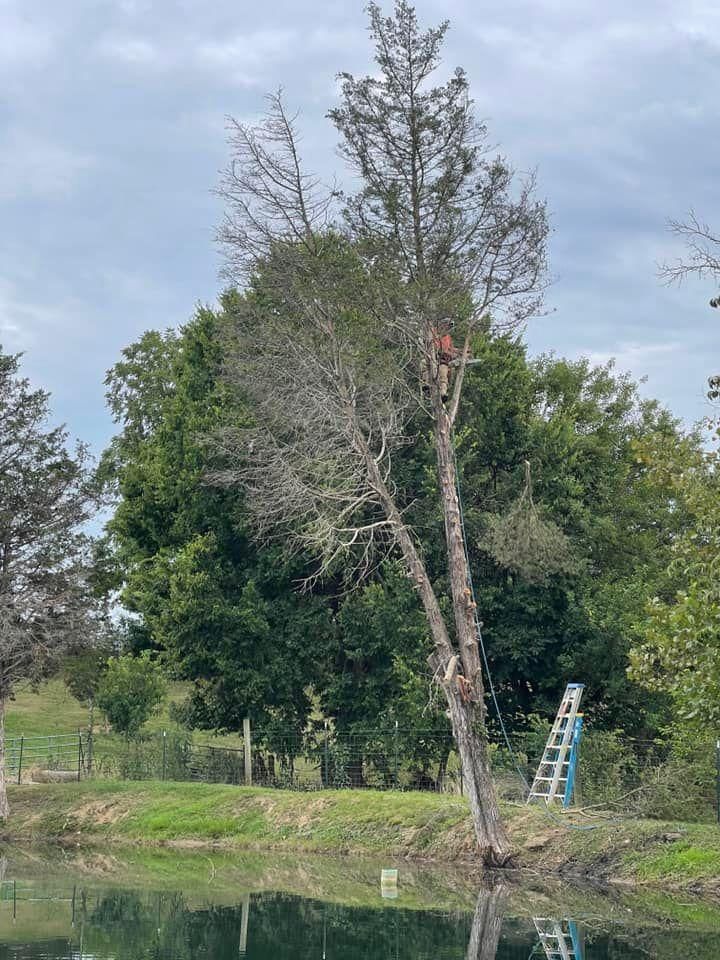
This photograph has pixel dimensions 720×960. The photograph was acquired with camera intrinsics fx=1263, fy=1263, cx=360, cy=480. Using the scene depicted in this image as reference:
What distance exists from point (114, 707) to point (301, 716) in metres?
4.98

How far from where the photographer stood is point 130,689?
32.1 m

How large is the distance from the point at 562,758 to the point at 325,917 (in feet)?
28.0

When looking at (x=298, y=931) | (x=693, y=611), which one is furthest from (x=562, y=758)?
(x=693, y=611)

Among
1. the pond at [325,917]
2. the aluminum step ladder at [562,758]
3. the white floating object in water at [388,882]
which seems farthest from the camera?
the aluminum step ladder at [562,758]

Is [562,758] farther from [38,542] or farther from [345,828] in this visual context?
[38,542]

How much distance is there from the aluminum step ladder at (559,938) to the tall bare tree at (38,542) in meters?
16.4

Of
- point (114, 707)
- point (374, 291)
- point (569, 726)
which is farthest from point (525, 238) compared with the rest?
point (114, 707)

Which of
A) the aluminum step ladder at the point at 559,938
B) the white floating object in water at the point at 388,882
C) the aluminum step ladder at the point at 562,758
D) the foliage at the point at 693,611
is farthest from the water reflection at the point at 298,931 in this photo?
the aluminum step ladder at the point at 562,758

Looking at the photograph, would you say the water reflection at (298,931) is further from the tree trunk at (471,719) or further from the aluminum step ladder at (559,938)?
the tree trunk at (471,719)

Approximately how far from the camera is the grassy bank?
20.2 metres

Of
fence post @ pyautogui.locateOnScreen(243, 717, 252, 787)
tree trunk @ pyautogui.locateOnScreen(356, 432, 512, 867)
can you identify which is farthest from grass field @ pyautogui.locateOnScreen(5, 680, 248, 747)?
tree trunk @ pyautogui.locateOnScreen(356, 432, 512, 867)

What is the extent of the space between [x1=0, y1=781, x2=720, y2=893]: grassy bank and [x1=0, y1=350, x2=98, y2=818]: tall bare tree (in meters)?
1.96

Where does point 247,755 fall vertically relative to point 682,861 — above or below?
above

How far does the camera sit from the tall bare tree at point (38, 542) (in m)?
29.9
